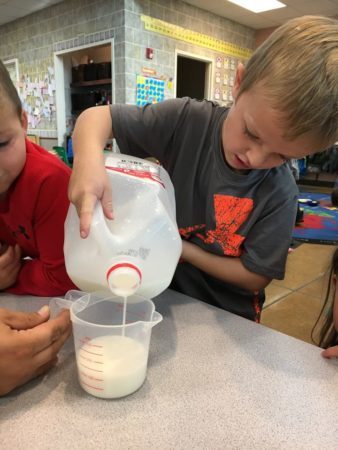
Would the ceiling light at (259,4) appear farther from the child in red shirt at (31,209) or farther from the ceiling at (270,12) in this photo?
the child in red shirt at (31,209)

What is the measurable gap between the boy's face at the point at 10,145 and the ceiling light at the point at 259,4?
4311mm

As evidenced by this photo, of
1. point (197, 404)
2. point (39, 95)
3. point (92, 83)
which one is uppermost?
point (92, 83)

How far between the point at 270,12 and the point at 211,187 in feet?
15.3

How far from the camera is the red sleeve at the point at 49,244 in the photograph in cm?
71

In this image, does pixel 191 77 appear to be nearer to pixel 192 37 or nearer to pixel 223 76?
pixel 223 76

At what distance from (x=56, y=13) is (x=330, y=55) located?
15.5 feet

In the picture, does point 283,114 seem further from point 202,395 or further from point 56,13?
point 56,13

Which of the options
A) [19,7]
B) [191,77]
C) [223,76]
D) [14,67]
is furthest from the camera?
[191,77]

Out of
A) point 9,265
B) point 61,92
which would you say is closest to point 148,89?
point 61,92

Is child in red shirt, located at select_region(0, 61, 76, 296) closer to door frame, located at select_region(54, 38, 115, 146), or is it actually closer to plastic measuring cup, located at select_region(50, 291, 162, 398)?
plastic measuring cup, located at select_region(50, 291, 162, 398)

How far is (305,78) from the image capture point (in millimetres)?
551

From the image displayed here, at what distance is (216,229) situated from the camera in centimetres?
80

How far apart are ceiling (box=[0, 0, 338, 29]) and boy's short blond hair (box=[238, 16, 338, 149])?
425cm

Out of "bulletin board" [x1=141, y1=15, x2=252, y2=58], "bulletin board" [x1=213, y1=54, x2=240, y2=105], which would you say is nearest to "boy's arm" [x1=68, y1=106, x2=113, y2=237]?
"bulletin board" [x1=141, y1=15, x2=252, y2=58]
